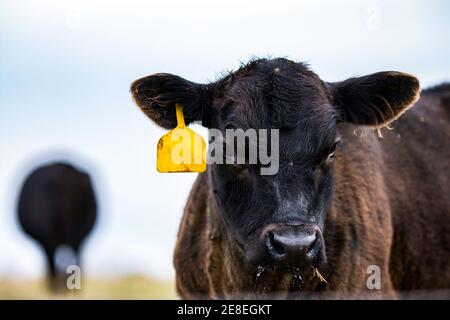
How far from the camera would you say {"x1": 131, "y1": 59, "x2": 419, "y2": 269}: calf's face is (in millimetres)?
6152

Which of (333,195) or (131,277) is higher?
(333,195)

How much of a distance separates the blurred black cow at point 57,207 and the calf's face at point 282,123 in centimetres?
1606

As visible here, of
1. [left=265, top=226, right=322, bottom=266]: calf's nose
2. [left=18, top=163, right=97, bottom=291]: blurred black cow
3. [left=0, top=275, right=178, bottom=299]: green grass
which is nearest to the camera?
[left=265, top=226, right=322, bottom=266]: calf's nose

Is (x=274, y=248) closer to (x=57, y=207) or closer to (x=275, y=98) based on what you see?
(x=275, y=98)

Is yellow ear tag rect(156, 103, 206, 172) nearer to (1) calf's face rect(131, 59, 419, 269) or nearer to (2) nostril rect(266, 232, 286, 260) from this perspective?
(1) calf's face rect(131, 59, 419, 269)

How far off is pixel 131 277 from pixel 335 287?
11225 mm

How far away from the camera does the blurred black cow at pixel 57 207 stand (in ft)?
76.1

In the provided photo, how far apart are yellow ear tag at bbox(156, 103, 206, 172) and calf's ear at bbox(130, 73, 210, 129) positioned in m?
0.29

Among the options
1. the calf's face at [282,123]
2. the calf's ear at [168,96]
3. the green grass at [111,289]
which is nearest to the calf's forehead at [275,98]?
the calf's face at [282,123]

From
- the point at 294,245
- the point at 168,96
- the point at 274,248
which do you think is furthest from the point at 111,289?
the point at 294,245

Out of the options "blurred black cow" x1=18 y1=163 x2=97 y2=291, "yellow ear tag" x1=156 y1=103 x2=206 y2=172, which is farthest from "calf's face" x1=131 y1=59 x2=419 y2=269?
"blurred black cow" x1=18 y1=163 x2=97 y2=291
